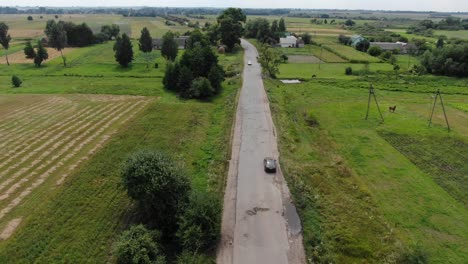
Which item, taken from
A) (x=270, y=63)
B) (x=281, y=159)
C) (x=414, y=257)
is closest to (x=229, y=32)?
(x=270, y=63)

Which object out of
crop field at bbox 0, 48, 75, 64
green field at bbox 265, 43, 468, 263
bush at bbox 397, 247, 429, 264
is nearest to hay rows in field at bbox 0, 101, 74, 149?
green field at bbox 265, 43, 468, 263

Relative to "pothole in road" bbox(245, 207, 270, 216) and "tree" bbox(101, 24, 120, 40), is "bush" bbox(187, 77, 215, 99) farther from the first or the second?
"tree" bbox(101, 24, 120, 40)

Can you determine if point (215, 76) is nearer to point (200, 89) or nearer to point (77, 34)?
point (200, 89)

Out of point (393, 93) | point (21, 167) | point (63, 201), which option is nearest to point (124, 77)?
point (21, 167)

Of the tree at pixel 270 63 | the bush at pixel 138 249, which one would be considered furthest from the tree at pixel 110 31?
the bush at pixel 138 249

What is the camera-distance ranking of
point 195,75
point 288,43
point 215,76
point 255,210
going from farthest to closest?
point 288,43 < point 195,75 < point 215,76 < point 255,210
